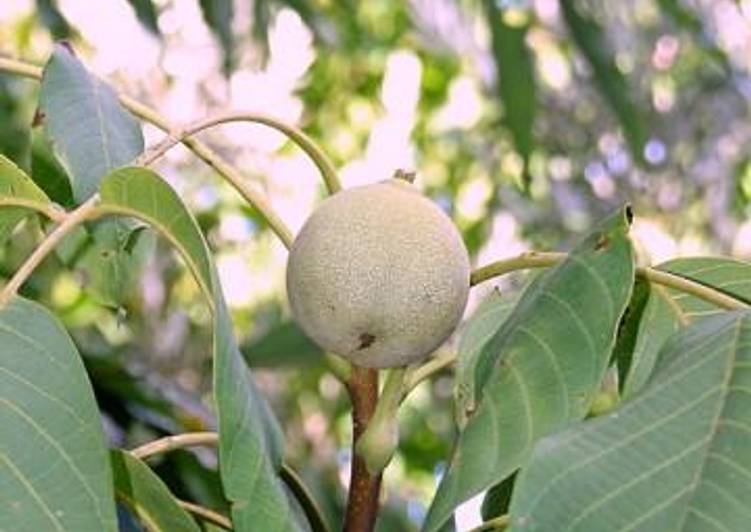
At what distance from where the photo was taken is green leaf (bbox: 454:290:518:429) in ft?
2.98

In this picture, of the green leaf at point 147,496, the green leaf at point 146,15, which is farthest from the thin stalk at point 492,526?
the green leaf at point 146,15

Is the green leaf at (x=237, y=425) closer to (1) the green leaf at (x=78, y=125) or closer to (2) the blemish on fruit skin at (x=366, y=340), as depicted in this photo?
(2) the blemish on fruit skin at (x=366, y=340)

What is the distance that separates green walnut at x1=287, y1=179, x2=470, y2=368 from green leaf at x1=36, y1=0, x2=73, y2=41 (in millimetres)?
1293

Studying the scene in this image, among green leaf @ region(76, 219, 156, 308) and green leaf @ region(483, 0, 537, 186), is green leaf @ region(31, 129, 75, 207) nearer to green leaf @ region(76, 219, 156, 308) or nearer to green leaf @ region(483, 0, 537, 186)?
green leaf @ region(76, 219, 156, 308)

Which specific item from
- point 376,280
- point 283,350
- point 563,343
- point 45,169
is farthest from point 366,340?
point 283,350

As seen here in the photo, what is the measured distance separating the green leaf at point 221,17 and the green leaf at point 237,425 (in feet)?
4.29

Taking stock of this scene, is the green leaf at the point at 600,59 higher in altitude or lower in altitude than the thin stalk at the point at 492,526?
higher

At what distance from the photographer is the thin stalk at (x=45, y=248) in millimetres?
838

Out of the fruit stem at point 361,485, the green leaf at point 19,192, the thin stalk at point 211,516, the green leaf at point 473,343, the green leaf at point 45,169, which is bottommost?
the thin stalk at point 211,516

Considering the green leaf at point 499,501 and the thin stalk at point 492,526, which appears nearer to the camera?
the thin stalk at point 492,526

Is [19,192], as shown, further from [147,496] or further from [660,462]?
[660,462]

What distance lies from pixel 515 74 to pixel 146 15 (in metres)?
0.54

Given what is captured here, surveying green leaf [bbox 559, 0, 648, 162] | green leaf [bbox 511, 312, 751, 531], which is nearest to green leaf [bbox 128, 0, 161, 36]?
green leaf [bbox 559, 0, 648, 162]

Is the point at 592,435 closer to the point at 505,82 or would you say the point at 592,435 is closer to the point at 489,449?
the point at 489,449
